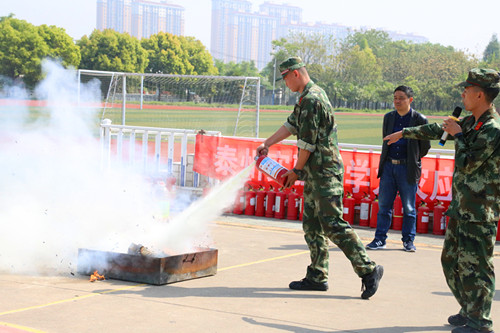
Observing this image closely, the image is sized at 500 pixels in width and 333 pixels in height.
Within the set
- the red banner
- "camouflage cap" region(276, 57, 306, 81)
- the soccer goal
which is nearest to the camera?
"camouflage cap" region(276, 57, 306, 81)

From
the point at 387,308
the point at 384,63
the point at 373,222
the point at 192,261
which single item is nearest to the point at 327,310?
the point at 387,308

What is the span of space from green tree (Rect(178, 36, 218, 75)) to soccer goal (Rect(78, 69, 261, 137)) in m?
97.3

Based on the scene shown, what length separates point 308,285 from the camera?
6.13 m

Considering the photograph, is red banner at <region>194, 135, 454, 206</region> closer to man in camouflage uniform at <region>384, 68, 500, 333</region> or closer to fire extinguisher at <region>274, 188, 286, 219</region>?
fire extinguisher at <region>274, 188, 286, 219</region>

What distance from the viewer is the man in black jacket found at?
833 cm

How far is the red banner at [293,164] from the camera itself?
33.4 ft

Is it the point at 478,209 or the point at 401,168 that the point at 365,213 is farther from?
the point at 478,209

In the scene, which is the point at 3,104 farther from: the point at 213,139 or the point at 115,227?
the point at 115,227

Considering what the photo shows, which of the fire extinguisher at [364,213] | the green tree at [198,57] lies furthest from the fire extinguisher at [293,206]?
the green tree at [198,57]

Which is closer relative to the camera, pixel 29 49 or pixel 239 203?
pixel 239 203

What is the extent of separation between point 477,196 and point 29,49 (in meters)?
59.8

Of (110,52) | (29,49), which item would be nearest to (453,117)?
(29,49)

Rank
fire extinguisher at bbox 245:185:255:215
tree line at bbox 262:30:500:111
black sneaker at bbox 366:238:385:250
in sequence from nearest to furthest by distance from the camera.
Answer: black sneaker at bbox 366:238:385:250, fire extinguisher at bbox 245:185:255:215, tree line at bbox 262:30:500:111

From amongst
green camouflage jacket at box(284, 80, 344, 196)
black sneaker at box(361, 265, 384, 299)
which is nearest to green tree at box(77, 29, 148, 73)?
green camouflage jacket at box(284, 80, 344, 196)
